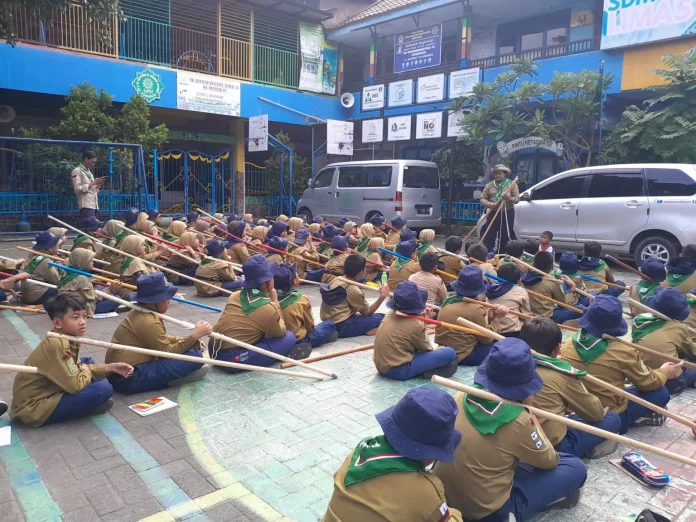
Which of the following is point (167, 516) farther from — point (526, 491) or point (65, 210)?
point (65, 210)

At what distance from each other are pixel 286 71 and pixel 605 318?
18.2 metres

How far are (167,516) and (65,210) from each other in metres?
12.4

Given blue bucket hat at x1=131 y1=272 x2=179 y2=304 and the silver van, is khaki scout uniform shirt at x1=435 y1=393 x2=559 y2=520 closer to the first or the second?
blue bucket hat at x1=131 y1=272 x2=179 y2=304

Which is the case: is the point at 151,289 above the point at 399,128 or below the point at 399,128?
below

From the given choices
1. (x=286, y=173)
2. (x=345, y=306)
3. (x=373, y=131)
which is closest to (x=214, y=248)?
(x=345, y=306)

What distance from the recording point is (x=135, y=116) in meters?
14.1

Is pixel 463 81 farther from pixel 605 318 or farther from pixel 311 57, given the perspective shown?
pixel 605 318

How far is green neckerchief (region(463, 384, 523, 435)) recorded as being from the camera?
261cm

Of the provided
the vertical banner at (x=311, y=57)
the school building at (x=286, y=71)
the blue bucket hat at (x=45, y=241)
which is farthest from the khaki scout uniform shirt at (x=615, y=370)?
the vertical banner at (x=311, y=57)

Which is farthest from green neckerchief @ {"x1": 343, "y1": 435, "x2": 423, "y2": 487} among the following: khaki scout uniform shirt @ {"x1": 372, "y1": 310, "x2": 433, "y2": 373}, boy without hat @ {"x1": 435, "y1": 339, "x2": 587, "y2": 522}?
khaki scout uniform shirt @ {"x1": 372, "y1": 310, "x2": 433, "y2": 373}

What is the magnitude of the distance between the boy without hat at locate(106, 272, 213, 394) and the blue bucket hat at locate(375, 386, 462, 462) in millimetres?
2606

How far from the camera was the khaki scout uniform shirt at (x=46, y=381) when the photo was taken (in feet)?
12.4

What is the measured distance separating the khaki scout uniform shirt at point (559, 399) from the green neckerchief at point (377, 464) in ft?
4.32

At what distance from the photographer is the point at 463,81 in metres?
16.9
